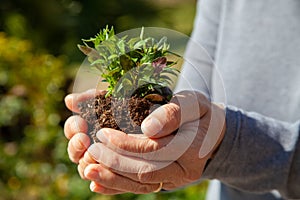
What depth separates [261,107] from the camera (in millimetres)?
1154

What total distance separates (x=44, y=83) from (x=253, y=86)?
1.47m

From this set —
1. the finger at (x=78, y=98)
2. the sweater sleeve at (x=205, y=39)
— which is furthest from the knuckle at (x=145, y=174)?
the sweater sleeve at (x=205, y=39)

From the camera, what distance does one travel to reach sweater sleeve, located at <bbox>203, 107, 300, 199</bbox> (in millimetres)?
905

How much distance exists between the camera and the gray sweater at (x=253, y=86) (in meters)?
0.93

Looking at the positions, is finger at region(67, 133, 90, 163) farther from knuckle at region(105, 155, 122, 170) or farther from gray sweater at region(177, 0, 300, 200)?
gray sweater at region(177, 0, 300, 200)

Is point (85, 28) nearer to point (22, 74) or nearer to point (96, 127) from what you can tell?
point (22, 74)

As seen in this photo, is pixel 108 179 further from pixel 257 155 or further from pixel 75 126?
pixel 257 155

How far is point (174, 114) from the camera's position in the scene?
2.45 feet

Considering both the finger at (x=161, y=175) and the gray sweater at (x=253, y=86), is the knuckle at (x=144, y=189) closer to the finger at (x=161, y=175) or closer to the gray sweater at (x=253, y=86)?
the finger at (x=161, y=175)

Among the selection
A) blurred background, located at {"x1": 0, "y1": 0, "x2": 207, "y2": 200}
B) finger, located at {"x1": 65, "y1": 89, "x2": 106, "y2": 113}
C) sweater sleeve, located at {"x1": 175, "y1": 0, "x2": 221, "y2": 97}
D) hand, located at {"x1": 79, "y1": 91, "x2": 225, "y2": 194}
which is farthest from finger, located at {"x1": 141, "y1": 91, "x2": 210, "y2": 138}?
blurred background, located at {"x1": 0, "y1": 0, "x2": 207, "y2": 200}

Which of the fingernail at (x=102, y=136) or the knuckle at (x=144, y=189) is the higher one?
the fingernail at (x=102, y=136)

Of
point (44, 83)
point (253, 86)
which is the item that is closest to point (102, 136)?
point (253, 86)

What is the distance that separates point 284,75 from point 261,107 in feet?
0.26

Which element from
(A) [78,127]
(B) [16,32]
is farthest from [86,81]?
(B) [16,32]
